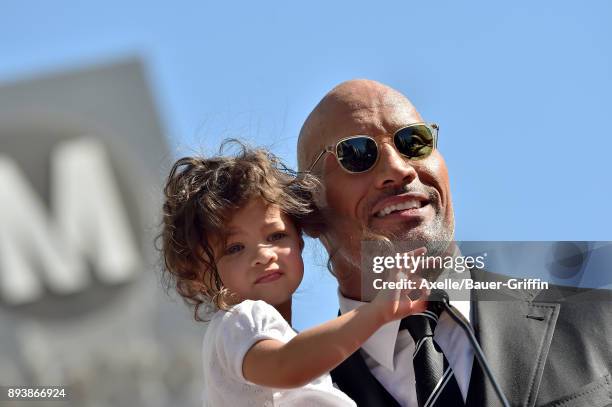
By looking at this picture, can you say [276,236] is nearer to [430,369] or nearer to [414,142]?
[430,369]

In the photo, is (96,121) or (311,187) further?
(96,121)

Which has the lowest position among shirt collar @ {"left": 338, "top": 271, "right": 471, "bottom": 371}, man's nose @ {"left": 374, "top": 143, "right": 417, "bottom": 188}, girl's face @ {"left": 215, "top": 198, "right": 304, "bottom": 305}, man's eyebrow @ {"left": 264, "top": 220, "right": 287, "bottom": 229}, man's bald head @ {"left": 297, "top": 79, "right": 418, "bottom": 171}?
shirt collar @ {"left": 338, "top": 271, "right": 471, "bottom": 371}

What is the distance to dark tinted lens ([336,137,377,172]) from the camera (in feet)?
11.5

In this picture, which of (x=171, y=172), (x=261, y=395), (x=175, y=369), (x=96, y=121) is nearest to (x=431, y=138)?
(x=171, y=172)

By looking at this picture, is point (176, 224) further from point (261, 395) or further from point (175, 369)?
point (175, 369)

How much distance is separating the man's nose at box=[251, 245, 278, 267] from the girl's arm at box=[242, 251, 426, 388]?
357mm

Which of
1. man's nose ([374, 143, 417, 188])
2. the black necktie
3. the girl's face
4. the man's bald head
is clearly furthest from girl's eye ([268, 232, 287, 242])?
the man's bald head

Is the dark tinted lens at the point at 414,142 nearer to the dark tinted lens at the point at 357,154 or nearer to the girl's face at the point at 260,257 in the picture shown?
the dark tinted lens at the point at 357,154

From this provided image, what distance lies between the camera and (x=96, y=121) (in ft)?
54.0

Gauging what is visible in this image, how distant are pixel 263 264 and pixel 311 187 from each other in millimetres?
535

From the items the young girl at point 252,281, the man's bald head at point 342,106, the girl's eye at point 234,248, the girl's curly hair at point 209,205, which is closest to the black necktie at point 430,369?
the young girl at point 252,281

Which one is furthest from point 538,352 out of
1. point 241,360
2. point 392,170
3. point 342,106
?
point 342,106

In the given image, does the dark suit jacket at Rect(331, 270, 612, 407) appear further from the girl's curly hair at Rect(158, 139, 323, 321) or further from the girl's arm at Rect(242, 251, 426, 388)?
the girl's arm at Rect(242, 251, 426, 388)

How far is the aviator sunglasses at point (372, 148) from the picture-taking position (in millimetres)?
3518
